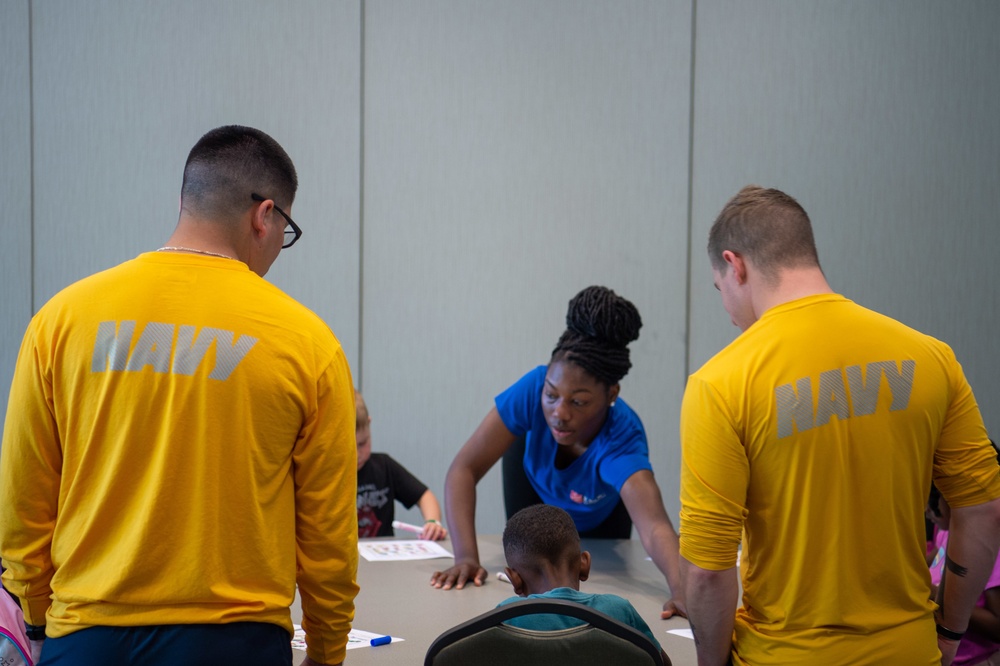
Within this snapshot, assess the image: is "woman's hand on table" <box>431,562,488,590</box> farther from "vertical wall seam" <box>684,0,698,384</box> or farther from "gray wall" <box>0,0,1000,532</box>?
"vertical wall seam" <box>684,0,698,384</box>

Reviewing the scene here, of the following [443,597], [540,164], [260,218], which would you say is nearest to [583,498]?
[443,597]

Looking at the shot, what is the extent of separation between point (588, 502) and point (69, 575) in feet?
5.56

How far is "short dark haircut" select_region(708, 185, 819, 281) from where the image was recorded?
147cm

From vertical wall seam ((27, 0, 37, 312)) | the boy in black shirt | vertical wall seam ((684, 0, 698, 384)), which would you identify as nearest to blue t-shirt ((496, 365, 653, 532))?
the boy in black shirt

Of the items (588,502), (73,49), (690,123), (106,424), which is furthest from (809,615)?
(73,49)

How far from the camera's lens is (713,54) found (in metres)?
4.47

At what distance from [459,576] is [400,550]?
46 cm

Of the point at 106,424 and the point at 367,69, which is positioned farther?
the point at 367,69

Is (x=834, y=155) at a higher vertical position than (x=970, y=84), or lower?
lower

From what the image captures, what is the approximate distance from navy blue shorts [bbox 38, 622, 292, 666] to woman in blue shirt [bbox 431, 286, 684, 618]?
1.16 m

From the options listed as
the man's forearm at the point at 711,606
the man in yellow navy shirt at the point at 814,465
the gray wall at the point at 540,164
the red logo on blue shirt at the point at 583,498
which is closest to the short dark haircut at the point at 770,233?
the man in yellow navy shirt at the point at 814,465

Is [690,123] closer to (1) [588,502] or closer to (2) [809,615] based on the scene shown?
(1) [588,502]

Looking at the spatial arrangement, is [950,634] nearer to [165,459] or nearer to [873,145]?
[165,459]

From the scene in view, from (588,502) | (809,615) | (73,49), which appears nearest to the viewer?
(809,615)
